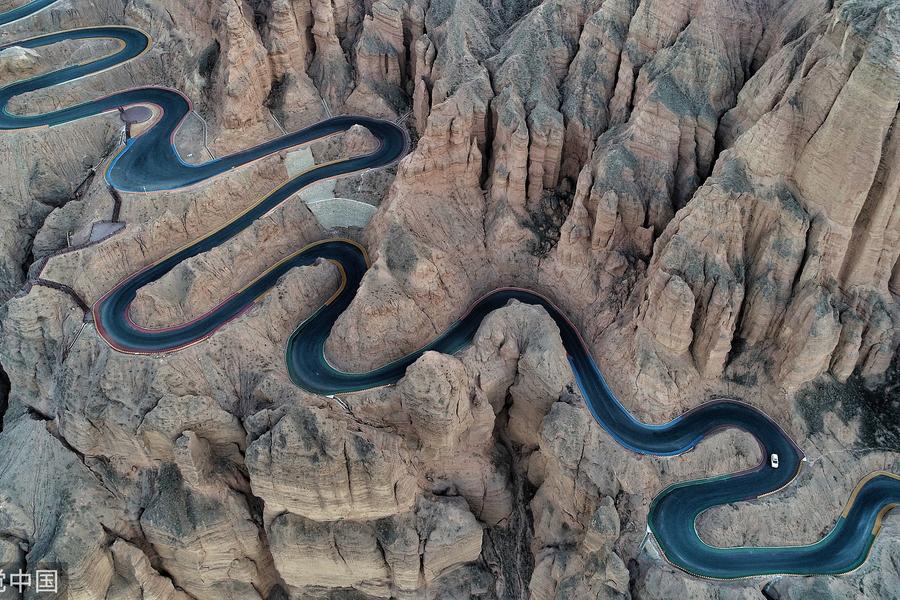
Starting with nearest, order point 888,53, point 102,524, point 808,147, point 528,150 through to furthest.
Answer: point 888,53 → point 808,147 → point 102,524 → point 528,150

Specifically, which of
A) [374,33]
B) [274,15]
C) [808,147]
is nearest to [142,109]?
[274,15]

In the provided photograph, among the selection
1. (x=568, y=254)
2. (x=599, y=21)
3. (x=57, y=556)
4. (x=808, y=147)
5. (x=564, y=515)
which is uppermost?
(x=599, y=21)

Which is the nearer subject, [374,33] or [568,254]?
[568,254]

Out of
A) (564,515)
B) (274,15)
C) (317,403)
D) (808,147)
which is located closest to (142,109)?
(274,15)

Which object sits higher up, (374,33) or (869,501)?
(374,33)

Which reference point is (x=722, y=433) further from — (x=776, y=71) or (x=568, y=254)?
(x=776, y=71)

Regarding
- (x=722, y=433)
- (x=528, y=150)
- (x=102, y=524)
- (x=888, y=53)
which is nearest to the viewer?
(x=888, y=53)
